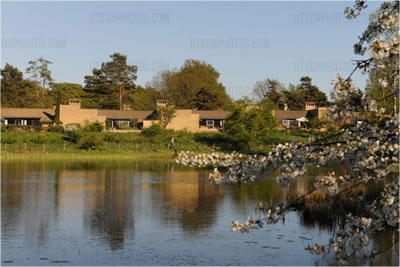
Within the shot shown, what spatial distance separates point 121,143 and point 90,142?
6112 millimetres

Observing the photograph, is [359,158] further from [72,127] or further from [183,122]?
[183,122]

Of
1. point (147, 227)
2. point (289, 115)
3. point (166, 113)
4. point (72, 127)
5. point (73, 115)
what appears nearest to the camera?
point (147, 227)

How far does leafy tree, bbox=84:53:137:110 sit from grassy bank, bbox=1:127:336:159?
30196 millimetres

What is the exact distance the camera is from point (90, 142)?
6362 cm

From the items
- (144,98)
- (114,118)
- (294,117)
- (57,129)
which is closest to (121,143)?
(57,129)

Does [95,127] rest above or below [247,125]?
below

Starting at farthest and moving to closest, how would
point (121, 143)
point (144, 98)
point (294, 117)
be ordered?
point (144, 98) < point (294, 117) < point (121, 143)

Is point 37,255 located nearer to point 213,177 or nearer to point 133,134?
point 213,177

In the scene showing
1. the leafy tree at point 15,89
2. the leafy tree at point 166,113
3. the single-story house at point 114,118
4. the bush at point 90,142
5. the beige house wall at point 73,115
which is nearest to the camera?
the bush at point 90,142

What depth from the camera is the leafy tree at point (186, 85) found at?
110 meters

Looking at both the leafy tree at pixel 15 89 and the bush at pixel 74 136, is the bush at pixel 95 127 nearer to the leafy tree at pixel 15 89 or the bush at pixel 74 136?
the bush at pixel 74 136

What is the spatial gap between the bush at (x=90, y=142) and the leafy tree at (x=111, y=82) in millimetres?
37881

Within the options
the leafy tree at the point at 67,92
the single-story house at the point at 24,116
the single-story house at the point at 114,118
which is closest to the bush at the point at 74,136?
the single-story house at the point at 114,118

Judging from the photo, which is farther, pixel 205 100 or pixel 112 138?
pixel 205 100
